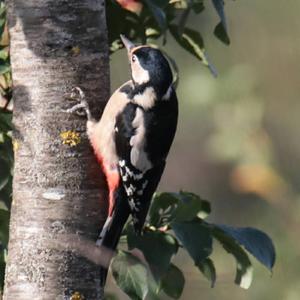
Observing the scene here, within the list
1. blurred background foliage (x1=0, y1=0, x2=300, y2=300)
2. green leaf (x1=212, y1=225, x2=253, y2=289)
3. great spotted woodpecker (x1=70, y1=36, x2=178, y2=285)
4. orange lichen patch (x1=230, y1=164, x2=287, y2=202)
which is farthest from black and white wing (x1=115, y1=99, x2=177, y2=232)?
orange lichen patch (x1=230, y1=164, x2=287, y2=202)

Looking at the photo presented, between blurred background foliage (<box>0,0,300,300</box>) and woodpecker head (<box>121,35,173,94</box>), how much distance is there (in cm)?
111

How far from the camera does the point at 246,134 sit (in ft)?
13.5

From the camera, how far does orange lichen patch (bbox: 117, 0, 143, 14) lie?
9.23 ft

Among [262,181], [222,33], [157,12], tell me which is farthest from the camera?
[262,181]

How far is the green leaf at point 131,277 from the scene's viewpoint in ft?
8.39

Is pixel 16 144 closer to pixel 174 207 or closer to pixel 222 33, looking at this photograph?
pixel 174 207

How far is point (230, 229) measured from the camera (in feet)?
8.85

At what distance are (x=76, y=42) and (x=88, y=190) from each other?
0.36m

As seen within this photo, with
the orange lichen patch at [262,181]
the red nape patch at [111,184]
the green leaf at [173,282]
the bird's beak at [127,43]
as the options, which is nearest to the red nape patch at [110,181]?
the red nape patch at [111,184]

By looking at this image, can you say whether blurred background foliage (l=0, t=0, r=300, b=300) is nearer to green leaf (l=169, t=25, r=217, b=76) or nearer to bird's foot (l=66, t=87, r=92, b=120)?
green leaf (l=169, t=25, r=217, b=76)

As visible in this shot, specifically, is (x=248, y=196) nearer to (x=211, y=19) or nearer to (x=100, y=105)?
(x=211, y=19)

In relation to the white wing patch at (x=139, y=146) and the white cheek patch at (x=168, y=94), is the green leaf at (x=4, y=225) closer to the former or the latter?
the white wing patch at (x=139, y=146)

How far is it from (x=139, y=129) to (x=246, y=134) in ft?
3.92

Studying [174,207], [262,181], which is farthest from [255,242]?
[262,181]
